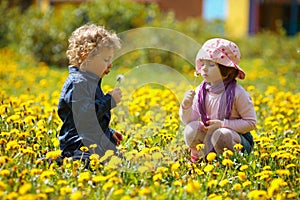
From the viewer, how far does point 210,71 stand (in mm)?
4641

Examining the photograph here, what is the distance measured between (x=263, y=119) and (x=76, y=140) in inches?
101

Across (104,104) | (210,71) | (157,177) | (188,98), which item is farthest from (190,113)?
(157,177)

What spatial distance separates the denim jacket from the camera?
436 centimetres

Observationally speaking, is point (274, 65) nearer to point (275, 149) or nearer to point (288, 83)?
point (288, 83)

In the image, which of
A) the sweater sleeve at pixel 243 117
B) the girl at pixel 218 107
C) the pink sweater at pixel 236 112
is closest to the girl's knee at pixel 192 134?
the girl at pixel 218 107

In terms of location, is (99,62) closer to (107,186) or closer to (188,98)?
(188,98)

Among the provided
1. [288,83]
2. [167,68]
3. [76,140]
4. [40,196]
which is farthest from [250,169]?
[167,68]

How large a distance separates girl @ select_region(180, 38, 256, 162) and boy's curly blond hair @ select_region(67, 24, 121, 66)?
745mm

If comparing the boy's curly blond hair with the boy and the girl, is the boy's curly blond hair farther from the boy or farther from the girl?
the girl

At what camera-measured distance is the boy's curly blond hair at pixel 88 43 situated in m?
4.52

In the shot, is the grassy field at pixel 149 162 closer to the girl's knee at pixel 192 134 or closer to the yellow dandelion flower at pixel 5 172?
the yellow dandelion flower at pixel 5 172

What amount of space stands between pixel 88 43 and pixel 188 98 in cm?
90

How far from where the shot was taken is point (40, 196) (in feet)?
10.4

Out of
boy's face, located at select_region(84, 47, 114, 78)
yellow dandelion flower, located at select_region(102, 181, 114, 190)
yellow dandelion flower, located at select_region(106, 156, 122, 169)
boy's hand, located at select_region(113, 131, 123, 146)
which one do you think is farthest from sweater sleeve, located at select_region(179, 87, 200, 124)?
yellow dandelion flower, located at select_region(102, 181, 114, 190)
